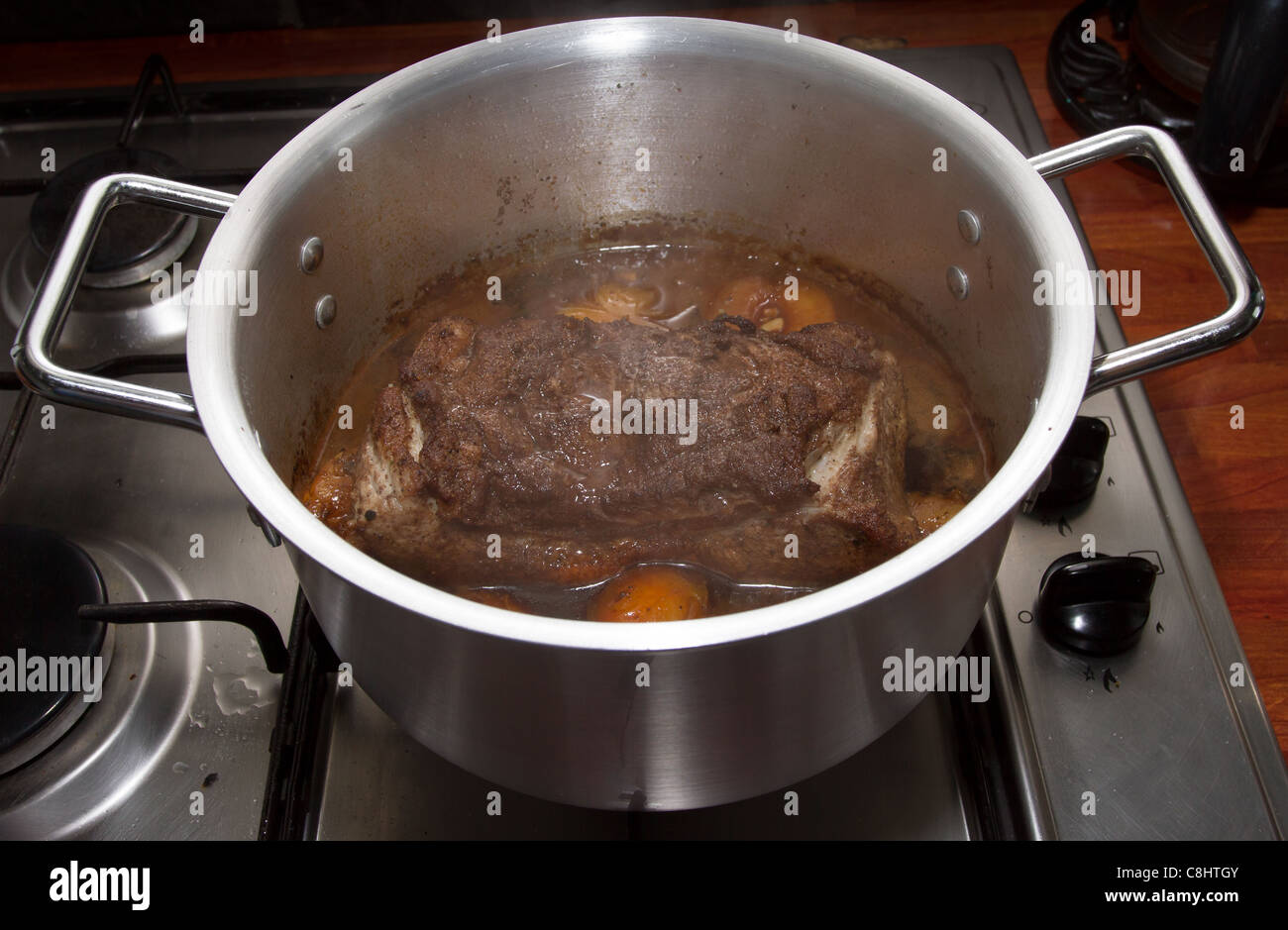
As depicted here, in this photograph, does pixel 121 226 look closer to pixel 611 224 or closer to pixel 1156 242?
pixel 611 224

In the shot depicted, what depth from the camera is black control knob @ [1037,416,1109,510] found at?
1236 millimetres

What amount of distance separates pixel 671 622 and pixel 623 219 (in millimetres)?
913

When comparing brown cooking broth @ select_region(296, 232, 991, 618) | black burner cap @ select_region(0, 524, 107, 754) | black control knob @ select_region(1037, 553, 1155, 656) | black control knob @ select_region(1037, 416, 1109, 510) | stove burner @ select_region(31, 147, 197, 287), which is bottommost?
black control knob @ select_region(1037, 553, 1155, 656)

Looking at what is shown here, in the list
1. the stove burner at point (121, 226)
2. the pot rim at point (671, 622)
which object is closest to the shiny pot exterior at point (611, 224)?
the pot rim at point (671, 622)

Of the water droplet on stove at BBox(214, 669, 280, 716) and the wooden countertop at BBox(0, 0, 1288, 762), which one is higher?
the wooden countertop at BBox(0, 0, 1288, 762)

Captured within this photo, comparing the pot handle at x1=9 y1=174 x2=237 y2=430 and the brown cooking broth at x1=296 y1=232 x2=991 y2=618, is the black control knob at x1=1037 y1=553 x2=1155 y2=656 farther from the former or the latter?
the pot handle at x1=9 y1=174 x2=237 y2=430

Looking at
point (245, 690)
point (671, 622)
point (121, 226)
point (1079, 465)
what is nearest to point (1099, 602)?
point (1079, 465)

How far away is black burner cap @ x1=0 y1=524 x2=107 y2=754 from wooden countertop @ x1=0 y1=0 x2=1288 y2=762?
1.07 m

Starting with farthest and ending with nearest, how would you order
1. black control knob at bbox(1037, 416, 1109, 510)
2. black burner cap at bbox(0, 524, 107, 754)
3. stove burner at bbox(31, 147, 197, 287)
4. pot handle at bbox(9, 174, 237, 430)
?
1. stove burner at bbox(31, 147, 197, 287)
2. black control knob at bbox(1037, 416, 1109, 510)
3. black burner cap at bbox(0, 524, 107, 754)
4. pot handle at bbox(9, 174, 237, 430)

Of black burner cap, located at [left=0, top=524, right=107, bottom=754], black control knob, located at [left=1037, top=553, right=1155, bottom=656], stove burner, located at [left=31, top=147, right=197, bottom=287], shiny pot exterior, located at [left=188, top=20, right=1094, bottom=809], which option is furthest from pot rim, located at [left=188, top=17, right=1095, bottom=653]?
stove burner, located at [left=31, top=147, right=197, bottom=287]

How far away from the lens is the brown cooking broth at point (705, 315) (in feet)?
3.92

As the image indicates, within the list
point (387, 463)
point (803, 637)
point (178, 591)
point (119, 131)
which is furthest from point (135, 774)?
point (119, 131)

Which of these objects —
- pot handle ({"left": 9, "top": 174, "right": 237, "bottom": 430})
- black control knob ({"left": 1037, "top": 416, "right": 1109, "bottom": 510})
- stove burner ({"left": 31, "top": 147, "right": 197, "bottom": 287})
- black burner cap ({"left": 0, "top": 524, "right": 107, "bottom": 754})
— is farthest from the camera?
stove burner ({"left": 31, "top": 147, "right": 197, "bottom": 287})
